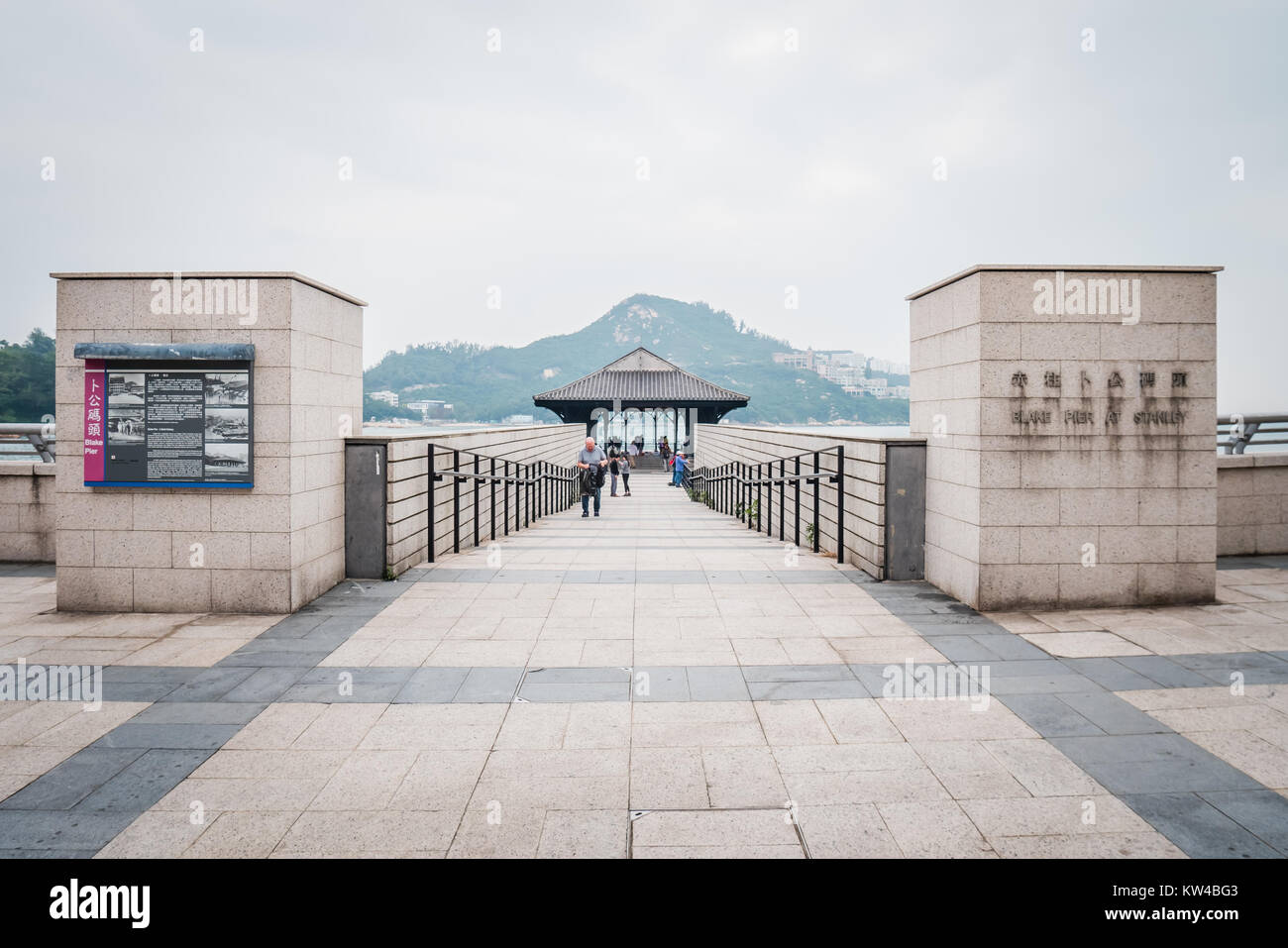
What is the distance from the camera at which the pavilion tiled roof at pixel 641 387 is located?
41906 mm

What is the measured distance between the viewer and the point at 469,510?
10.0 metres

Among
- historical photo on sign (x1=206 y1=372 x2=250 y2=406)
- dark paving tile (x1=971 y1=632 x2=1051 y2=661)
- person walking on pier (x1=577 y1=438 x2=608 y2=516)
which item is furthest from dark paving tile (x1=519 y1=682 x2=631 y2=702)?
person walking on pier (x1=577 y1=438 x2=608 y2=516)

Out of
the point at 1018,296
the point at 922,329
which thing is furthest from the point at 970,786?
the point at 922,329

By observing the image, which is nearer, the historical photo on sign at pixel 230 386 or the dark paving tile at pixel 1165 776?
the dark paving tile at pixel 1165 776

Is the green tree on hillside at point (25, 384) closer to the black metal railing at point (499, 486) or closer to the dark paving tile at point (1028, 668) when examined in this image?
the black metal railing at point (499, 486)

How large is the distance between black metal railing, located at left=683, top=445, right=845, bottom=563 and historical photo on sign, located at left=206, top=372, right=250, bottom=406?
5.99 metres

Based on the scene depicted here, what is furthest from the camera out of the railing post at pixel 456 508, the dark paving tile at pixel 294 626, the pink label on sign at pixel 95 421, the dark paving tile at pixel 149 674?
the railing post at pixel 456 508

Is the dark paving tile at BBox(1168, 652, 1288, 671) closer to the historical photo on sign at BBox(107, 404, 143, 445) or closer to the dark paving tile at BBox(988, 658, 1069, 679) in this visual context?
the dark paving tile at BBox(988, 658, 1069, 679)

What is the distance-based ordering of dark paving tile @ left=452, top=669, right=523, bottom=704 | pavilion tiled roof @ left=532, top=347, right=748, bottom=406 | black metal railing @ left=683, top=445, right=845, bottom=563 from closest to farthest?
dark paving tile @ left=452, top=669, right=523, bottom=704
black metal railing @ left=683, top=445, right=845, bottom=563
pavilion tiled roof @ left=532, top=347, right=748, bottom=406

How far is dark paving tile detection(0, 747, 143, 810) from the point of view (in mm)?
3164

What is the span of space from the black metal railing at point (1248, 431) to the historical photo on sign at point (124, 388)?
457 inches

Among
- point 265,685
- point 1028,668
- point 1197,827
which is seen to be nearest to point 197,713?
point 265,685

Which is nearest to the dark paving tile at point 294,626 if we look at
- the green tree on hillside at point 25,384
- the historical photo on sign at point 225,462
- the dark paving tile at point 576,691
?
the historical photo on sign at point 225,462

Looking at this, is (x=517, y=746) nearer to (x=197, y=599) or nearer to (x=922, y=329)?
(x=197, y=599)
